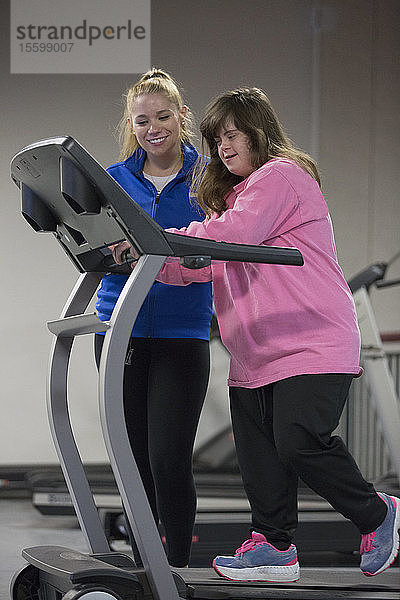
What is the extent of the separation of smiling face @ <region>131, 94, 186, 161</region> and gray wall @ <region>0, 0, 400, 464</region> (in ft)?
8.23

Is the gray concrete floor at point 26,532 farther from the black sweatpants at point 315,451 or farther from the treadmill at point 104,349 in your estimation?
the black sweatpants at point 315,451

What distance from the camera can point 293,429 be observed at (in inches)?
70.5

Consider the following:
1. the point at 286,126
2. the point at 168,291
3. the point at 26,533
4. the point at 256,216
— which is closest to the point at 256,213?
the point at 256,216

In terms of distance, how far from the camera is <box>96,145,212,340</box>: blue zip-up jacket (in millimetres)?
2072

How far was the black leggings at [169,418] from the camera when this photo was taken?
201cm

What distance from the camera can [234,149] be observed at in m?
1.94

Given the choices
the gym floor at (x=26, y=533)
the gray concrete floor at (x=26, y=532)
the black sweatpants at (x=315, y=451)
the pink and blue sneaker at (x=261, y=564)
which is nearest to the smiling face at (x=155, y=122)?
the black sweatpants at (x=315, y=451)

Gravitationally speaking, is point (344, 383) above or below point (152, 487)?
above

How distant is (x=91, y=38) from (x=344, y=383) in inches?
101

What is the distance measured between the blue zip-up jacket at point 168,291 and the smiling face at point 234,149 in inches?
8.0

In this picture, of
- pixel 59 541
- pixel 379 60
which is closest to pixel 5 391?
pixel 59 541

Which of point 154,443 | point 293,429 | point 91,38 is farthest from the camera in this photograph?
point 91,38

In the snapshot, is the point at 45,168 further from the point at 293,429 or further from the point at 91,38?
the point at 91,38

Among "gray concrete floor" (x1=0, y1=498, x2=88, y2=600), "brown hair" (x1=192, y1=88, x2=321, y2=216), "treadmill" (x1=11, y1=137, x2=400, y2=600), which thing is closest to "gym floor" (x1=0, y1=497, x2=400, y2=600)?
"gray concrete floor" (x1=0, y1=498, x2=88, y2=600)
